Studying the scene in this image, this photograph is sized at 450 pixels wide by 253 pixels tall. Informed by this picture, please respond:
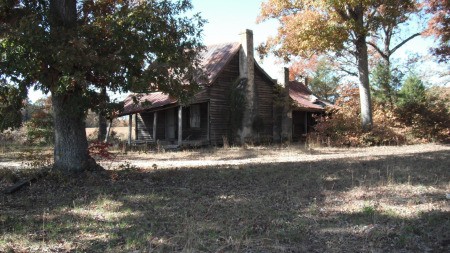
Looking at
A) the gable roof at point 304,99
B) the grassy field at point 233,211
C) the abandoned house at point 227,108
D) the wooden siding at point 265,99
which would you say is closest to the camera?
the grassy field at point 233,211

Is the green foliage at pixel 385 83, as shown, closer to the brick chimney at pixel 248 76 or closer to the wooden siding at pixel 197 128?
the brick chimney at pixel 248 76

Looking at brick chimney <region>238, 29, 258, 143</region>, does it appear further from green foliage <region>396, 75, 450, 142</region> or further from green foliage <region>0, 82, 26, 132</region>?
green foliage <region>0, 82, 26, 132</region>

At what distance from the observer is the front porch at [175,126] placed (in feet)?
73.6

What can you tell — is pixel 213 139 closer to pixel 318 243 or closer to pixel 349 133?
pixel 349 133

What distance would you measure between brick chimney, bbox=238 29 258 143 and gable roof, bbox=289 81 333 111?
4.14 meters

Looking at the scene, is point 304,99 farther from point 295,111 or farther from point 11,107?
point 11,107

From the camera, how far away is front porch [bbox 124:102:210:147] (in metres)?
22.4

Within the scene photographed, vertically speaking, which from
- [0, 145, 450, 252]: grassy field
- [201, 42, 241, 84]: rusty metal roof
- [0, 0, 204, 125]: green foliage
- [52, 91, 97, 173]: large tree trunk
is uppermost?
[201, 42, 241, 84]: rusty metal roof

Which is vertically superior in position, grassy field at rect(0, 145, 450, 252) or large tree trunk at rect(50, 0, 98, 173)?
large tree trunk at rect(50, 0, 98, 173)

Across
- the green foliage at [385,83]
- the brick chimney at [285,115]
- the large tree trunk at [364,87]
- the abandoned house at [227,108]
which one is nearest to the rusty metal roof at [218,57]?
the abandoned house at [227,108]

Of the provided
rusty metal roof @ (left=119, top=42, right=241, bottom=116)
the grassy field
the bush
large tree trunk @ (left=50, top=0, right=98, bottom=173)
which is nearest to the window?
rusty metal roof @ (left=119, top=42, right=241, bottom=116)

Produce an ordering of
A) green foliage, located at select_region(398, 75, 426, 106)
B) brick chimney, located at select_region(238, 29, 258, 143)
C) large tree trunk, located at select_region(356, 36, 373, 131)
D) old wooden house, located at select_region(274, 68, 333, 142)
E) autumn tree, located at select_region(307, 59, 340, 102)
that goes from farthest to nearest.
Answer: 1. autumn tree, located at select_region(307, 59, 340, 102)
2. old wooden house, located at select_region(274, 68, 333, 142)
3. green foliage, located at select_region(398, 75, 426, 106)
4. brick chimney, located at select_region(238, 29, 258, 143)
5. large tree trunk, located at select_region(356, 36, 373, 131)

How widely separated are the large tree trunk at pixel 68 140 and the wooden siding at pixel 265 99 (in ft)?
52.2

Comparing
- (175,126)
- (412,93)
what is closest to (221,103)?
(175,126)
